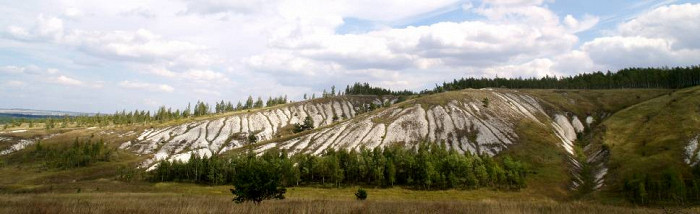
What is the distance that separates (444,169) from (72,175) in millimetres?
120902

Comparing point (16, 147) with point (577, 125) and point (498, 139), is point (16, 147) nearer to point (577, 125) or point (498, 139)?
point (498, 139)

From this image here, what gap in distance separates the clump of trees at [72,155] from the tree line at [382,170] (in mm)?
47497

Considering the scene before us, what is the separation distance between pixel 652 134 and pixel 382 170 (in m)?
88.3

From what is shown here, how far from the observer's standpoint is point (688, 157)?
110m

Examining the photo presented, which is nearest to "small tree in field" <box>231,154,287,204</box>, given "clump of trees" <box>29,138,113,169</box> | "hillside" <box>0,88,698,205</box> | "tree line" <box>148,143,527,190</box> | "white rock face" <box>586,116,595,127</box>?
"tree line" <box>148,143,527,190</box>

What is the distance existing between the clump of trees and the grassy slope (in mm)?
174128

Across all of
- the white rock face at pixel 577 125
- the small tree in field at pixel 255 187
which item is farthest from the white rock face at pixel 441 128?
the small tree in field at pixel 255 187

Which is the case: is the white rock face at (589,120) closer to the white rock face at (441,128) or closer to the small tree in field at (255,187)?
the white rock face at (441,128)

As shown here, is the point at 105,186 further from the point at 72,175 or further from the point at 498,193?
the point at 498,193

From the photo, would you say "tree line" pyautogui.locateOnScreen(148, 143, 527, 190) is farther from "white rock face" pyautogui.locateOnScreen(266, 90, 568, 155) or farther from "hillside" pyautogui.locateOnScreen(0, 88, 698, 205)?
"white rock face" pyautogui.locateOnScreen(266, 90, 568, 155)

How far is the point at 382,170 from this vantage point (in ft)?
378

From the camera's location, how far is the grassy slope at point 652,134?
109812 millimetres

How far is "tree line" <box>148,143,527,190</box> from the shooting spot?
110688 millimetres

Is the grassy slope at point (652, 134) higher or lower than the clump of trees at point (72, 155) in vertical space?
higher
